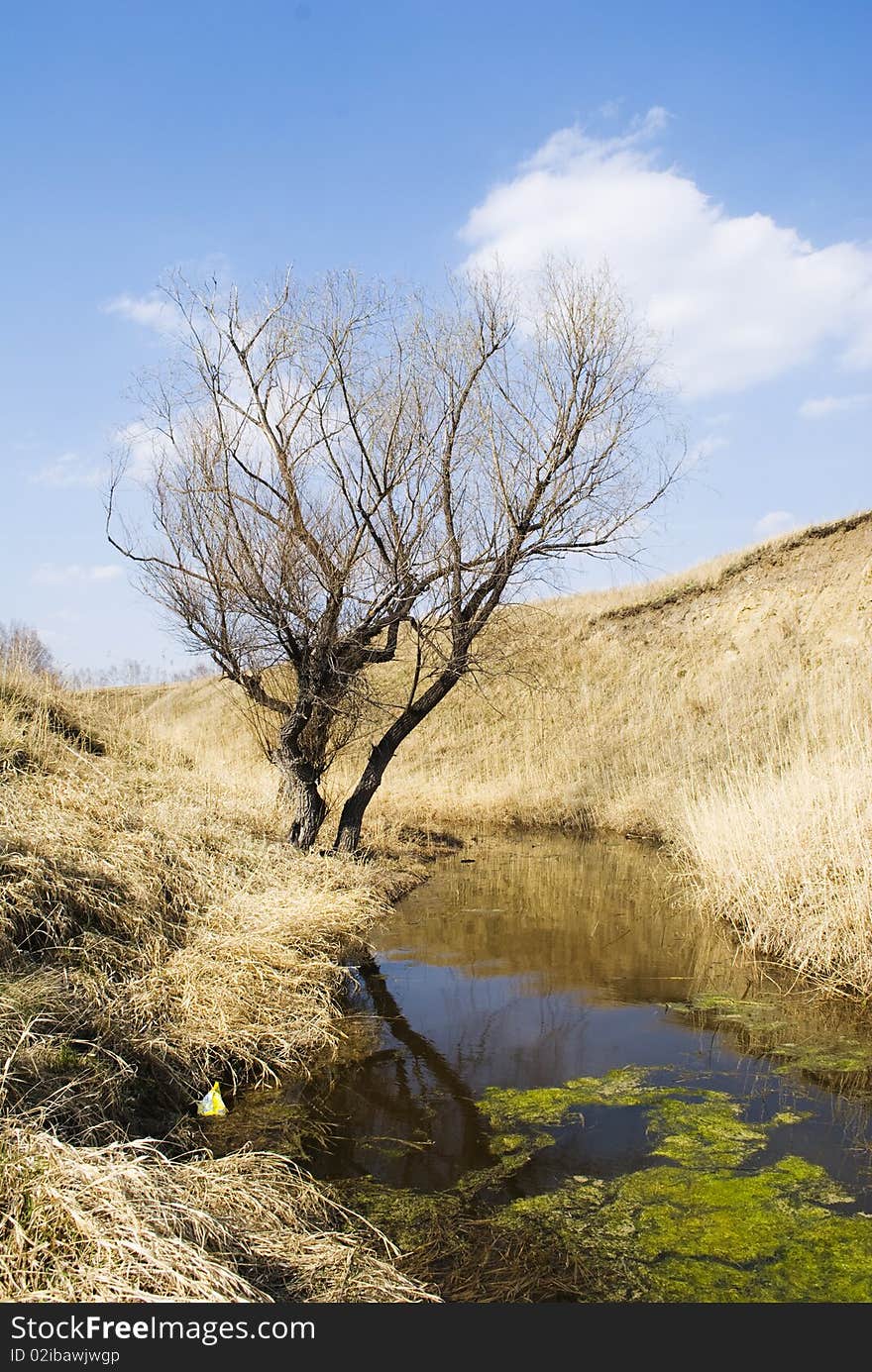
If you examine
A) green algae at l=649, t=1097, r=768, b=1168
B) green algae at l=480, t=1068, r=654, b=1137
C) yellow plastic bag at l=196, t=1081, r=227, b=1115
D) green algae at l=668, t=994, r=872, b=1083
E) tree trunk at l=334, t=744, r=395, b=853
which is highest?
tree trunk at l=334, t=744, r=395, b=853

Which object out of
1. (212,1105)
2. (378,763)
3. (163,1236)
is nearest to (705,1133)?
(212,1105)

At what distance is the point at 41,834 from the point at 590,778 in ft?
45.4

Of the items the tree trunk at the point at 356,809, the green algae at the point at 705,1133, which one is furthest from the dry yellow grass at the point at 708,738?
the green algae at the point at 705,1133

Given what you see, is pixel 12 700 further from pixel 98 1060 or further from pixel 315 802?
pixel 98 1060

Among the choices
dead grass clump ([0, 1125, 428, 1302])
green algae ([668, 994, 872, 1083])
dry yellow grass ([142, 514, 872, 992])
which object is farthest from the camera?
dry yellow grass ([142, 514, 872, 992])

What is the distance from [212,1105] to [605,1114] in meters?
2.21

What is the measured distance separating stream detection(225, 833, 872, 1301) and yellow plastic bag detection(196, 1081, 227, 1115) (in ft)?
0.38

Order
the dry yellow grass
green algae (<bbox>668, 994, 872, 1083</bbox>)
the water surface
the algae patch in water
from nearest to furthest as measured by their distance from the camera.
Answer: the algae patch in water
the water surface
green algae (<bbox>668, 994, 872, 1083</bbox>)
the dry yellow grass

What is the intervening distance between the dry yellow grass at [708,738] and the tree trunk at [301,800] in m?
1.84

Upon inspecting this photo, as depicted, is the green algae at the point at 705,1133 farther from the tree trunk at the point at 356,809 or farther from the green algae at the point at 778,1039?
the tree trunk at the point at 356,809

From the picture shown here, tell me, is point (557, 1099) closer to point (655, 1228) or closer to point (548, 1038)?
point (548, 1038)

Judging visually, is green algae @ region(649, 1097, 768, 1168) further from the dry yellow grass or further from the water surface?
the dry yellow grass

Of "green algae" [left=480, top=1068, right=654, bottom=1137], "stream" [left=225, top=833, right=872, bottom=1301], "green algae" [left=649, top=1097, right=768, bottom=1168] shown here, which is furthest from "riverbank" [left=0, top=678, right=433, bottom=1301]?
"green algae" [left=649, top=1097, right=768, bottom=1168]

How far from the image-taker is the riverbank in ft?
10.6
